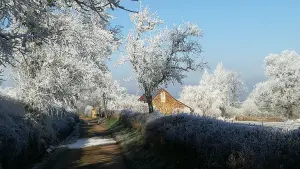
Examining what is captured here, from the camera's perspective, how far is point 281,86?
62.9m

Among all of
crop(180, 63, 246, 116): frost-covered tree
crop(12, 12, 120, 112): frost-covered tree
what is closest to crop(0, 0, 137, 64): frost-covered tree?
crop(12, 12, 120, 112): frost-covered tree

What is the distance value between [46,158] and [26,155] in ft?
10.0

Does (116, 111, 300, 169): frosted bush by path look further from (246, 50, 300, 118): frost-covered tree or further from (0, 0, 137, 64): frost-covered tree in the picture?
(246, 50, 300, 118): frost-covered tree

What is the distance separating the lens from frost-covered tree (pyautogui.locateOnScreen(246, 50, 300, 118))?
61.5m

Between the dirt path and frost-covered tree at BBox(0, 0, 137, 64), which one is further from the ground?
frost-covered tree at BBox(0, 0, 137, 64)

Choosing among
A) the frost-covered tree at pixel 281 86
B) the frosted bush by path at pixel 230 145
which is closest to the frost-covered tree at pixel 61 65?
the frosted bush by path at pixel 230 145

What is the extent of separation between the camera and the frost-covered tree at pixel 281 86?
61.5 metres

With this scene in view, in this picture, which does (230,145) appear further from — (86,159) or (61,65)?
(61,65)

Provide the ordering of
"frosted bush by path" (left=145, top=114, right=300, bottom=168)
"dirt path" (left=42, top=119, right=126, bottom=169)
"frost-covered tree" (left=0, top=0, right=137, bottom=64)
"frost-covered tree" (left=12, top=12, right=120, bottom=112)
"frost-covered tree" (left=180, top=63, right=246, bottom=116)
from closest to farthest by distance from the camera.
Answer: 1. "frost-covered tree" (left=0, top=0, right=137, bottom=64)
2. "frosted bush by path" (left=145, top=114, right=300, bottom=168)
3. "dirt path" (left=42, top=119, right=126, bottom=169)
4. "frost-covered tree" (left=12, top=12, right=120, bottom=112)
5. "frost-covered tree" (left=180, top=63, right=246, bottom=116)

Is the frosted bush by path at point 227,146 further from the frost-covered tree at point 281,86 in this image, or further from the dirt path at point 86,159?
the frost-covered tree at point 281,86

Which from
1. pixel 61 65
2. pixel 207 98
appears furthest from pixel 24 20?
pixel 207 98

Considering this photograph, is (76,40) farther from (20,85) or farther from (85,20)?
(20,85)

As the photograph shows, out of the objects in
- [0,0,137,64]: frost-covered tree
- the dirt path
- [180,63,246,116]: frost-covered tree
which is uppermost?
[180,63,246,116]: frost-covered tree

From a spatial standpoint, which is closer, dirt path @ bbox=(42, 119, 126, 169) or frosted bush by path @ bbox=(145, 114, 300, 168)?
frosted bush by path @ bbox=(145, 114, 300, 168)
